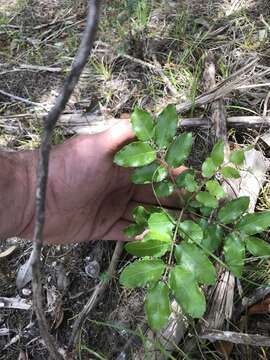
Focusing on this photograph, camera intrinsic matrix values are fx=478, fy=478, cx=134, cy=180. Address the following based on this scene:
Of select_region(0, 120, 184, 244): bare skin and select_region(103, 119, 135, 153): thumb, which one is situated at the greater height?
select_region(103, 119, 135, 153): thumb

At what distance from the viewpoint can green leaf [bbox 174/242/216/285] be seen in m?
1.06

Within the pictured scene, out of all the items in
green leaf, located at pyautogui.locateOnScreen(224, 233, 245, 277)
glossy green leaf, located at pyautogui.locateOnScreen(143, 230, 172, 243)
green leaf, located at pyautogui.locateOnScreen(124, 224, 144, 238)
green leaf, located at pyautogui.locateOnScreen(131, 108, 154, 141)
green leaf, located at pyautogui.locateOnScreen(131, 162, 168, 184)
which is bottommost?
green leaf, located at pyautogui.locateOnScreen(124, 224, 144, 238)

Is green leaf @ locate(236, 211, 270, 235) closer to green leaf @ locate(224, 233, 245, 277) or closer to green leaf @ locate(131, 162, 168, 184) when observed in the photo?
green leaf @ locate(224, 233, 245, 277)

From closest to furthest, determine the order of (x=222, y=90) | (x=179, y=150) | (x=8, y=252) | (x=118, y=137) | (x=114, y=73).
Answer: (x=179, y=150) < (x=118, y=137) < (x=222, y=90) < (x=8, y=252) < (x=114, y=73)

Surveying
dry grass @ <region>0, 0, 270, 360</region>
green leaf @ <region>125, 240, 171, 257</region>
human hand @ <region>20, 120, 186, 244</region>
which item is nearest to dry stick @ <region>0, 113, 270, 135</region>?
A: dry grass @ <region>0, 0, 270, 360</region>

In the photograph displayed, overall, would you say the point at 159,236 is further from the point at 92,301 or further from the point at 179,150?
the point at 92,301

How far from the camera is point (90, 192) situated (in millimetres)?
1549

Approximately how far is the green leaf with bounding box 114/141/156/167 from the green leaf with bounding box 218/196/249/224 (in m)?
0.23

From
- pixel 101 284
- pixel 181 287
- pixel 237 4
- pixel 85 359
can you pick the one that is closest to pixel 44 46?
pixel 237 4

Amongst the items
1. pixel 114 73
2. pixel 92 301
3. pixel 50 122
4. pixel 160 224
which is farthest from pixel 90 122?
pixel 50 122

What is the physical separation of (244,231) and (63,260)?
0.84 m

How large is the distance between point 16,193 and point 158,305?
712mm

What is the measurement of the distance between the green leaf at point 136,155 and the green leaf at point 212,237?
0.24m

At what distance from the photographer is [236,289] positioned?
147 cm
